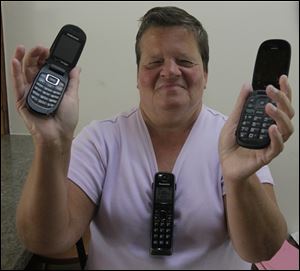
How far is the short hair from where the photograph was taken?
46 centimetres

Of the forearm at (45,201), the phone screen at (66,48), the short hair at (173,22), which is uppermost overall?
the short hair at (173,22)

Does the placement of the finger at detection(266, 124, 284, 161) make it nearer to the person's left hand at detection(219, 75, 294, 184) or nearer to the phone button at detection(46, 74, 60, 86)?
the person's left hand at detection(219, 75, 294, 184)

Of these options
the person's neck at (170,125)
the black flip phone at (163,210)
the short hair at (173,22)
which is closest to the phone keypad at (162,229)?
the black flip phone at (163,210)

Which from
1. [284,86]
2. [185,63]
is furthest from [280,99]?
[185,63]

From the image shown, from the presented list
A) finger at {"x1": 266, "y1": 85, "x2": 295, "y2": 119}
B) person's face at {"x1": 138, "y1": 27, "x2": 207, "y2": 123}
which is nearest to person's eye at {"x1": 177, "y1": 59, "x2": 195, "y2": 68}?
person's face at {"x1": 138, "y1": 27, "x2": 207, "y2": 123}

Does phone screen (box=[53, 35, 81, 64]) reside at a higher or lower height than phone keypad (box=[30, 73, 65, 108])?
higher

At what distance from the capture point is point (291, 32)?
48 centimetres

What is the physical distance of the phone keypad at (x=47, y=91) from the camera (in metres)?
0.41

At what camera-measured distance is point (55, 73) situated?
16.7 inches

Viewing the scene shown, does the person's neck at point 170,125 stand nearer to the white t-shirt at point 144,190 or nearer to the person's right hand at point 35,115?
the white t-shirt at point 144,190

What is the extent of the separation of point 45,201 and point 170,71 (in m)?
0.22

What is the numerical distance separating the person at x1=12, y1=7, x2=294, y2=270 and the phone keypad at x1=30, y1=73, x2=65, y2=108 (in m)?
Result: 0.01

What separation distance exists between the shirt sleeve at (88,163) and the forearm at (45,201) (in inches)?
2.2

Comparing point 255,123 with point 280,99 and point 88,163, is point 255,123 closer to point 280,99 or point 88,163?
point 280,99
